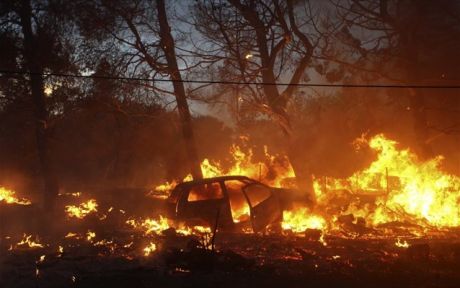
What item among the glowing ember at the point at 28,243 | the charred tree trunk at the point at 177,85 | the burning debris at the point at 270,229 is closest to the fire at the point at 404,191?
the burning debris at the point at 270,229

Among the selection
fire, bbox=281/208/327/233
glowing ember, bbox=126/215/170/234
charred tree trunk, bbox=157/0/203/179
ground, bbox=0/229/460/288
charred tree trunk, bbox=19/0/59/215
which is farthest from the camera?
charred tree trunk, bbox=157/0/203/179

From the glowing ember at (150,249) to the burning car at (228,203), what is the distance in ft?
3.76

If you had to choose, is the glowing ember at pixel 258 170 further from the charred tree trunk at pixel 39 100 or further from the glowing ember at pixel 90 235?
the glowing ember at pixel 90 235

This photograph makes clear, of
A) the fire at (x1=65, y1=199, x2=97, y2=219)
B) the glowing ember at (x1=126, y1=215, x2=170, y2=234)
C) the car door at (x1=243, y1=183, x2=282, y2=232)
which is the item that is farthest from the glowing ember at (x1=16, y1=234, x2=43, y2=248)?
the car door at (x1=243, y1=183, x2=282, y2=232)

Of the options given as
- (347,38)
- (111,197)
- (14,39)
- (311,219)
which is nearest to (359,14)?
(347,38)

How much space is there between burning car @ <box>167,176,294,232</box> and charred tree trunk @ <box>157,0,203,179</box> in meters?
5.74

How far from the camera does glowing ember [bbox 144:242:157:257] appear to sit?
10908 mm

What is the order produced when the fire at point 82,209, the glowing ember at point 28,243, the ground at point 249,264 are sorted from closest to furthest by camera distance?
the ground at point 249,264
the glowing ember at point 28,243
the fire at point 82,209

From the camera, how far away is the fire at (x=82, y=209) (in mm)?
16516

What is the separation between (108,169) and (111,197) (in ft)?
42.3

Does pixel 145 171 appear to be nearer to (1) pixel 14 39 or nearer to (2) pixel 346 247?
(1) pixel 14 39

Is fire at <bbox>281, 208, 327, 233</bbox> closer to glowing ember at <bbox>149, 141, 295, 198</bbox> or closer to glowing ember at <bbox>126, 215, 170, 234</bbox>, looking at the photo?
glowing ember at <bbox>126, 215, 170, 234</bbox>

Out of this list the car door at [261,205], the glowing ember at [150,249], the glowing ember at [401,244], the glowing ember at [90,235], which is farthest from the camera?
the glowing ember at [90,235]

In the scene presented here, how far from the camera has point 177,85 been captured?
718 inches
